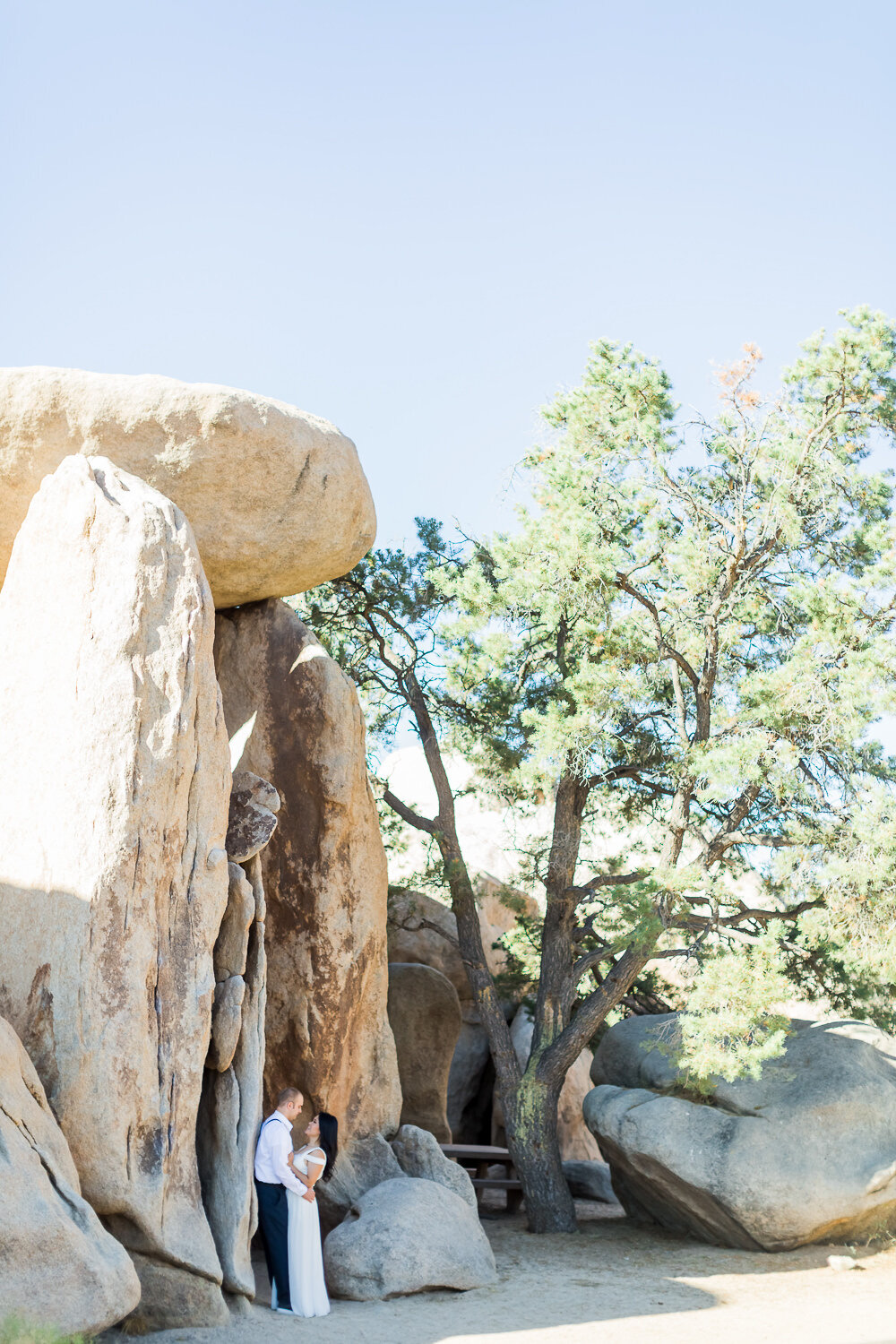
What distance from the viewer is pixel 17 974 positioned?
7504 mm

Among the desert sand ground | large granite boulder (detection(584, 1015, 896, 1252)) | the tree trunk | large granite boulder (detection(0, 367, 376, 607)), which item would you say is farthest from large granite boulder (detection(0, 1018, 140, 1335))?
the tree trunk

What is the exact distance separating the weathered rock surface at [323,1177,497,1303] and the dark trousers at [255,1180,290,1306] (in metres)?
0.58

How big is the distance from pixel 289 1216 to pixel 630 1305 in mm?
2582

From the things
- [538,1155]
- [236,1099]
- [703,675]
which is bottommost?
[538,1155]

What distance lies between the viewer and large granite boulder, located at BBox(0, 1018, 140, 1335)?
5734 mm

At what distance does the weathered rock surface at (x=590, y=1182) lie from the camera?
48.1ft

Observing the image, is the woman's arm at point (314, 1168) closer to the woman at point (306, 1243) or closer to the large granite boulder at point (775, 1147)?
the woman at point (306, 1243)

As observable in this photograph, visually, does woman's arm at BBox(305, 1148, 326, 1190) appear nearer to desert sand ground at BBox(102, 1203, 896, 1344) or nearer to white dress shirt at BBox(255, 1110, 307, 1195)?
white dress shirt at BBox(255, 1110, 307, 1195)

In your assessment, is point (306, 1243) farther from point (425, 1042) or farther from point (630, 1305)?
point (425, 1042)

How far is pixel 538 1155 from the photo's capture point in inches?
489

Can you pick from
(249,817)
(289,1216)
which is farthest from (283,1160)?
(249,817)

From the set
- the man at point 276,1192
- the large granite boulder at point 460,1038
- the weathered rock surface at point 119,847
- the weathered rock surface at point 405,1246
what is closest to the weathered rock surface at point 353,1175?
the weathered rock surface at point 405,1246

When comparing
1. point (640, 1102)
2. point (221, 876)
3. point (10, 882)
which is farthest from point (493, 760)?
point (10, 882)

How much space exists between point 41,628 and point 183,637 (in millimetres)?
1068
